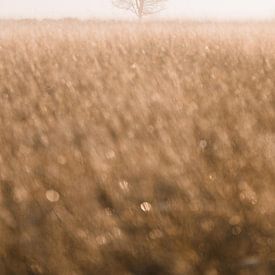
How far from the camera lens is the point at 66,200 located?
2.31 m

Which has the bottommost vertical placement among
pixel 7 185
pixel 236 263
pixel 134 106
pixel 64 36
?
pixel 236 263

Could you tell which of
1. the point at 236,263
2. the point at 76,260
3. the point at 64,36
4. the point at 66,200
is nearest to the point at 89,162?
the point at 66,200

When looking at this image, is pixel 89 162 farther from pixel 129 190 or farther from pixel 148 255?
pixel 148 255

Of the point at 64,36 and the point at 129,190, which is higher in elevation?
the point at 64,36

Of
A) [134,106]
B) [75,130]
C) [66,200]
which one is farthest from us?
[134,106]

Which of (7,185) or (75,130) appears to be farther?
(75,130)

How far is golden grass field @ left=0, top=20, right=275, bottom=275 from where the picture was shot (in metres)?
1.94

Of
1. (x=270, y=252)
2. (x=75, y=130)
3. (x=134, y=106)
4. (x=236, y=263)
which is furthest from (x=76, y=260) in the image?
(x=134, y=106)

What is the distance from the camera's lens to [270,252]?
192cm

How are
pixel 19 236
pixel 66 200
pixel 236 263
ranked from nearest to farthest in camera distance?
pixel 236 263
pixel 19 236
pixel 66 200

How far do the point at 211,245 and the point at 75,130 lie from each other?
5.39 ft

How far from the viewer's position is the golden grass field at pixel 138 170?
1.94 meters

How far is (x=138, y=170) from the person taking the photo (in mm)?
2582

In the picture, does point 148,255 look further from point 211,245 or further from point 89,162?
point 89,162
